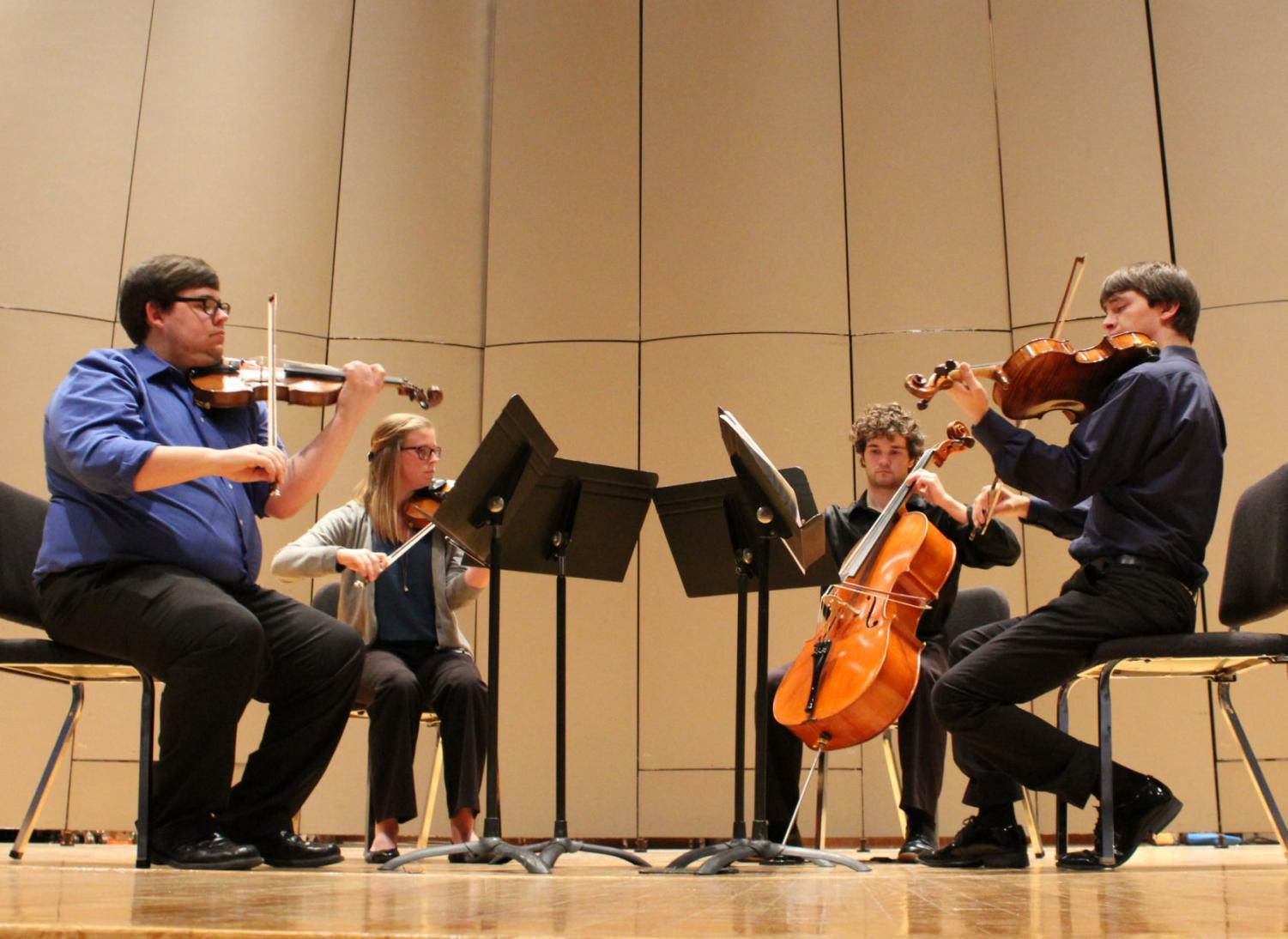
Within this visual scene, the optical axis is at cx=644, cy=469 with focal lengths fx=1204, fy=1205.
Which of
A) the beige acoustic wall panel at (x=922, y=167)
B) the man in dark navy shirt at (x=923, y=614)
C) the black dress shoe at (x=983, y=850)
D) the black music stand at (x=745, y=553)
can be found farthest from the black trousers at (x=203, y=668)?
the beige acoustic wall panel at (x=922, y=167)

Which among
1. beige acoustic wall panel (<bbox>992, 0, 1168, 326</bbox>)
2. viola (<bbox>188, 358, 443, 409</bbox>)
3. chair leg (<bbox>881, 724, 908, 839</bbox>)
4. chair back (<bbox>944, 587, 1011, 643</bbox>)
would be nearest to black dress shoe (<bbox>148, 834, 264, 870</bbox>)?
viola (<bbox>188, 358, 443, 409</bbox>)

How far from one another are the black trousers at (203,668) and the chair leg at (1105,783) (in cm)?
167

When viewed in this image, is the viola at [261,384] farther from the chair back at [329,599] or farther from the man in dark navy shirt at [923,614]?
the man in dark navy shirt at [923,614]

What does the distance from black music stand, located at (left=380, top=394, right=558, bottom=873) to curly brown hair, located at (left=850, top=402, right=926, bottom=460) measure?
3.93 ft

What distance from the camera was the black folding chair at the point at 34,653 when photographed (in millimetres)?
2529

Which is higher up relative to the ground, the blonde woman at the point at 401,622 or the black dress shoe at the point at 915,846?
the blonde woman at the point at 401,622

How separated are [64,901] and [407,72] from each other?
397cm

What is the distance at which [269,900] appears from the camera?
1397mm

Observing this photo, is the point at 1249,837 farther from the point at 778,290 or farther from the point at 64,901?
the point at 64,901

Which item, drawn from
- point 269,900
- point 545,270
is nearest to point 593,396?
point 545,270

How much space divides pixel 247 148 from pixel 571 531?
8.84 ft

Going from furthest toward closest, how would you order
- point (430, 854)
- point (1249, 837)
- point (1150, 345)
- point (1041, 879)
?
point (1249, 837), point (1150, 345), point (430, 854), point (1041, 879)

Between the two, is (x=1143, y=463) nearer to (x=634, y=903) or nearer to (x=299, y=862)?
(x=634, y=903)

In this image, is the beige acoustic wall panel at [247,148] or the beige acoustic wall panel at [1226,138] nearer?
the beige acoustic wall panel at [1226,138]
